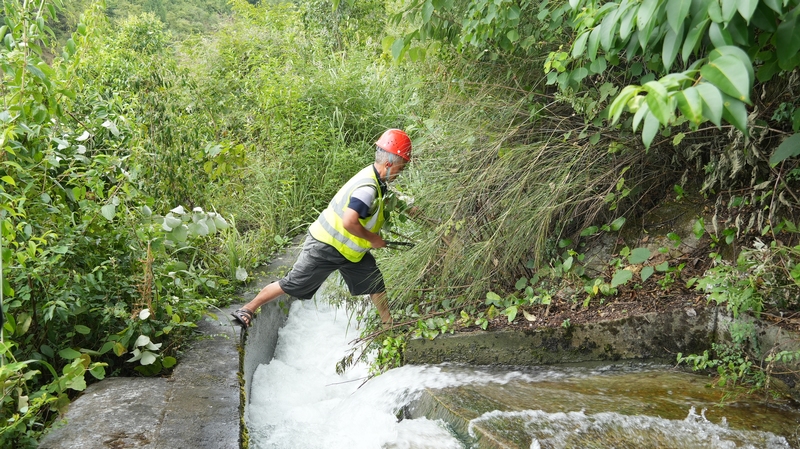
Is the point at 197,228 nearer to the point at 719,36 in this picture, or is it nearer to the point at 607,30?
the point at 607,30

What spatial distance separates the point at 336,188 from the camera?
754 centimetres

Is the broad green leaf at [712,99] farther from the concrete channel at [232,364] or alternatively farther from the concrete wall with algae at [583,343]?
the concrete wall with algae at [583,343]

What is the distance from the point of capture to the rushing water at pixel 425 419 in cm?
286

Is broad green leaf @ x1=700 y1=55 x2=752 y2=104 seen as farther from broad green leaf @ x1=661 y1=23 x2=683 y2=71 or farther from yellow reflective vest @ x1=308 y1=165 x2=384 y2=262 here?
yellow reflective vest @ x1=308 y1=165 x2=384 y2=262

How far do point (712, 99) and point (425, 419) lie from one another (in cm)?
254

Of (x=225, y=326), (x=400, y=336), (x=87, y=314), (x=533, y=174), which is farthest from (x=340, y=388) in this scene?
(x=533, y=174)

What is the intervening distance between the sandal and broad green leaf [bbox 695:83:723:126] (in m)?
3.73

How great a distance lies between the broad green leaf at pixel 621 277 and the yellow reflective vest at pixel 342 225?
1.66m

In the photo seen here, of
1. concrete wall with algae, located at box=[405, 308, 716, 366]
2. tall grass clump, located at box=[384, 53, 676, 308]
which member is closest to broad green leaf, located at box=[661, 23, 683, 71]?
tall grass clump, located at box=[384, 53, 676, 308]

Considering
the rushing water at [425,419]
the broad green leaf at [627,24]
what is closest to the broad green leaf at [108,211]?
the rushing water at [425,419]

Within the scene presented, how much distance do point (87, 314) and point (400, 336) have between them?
207 cm

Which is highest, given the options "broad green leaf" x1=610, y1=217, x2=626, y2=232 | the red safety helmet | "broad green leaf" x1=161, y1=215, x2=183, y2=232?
the red safety helmet

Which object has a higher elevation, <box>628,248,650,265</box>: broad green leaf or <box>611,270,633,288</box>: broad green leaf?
<box>628,248,650,265</box>: broad green leaf

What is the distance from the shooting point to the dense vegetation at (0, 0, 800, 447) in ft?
10.2
